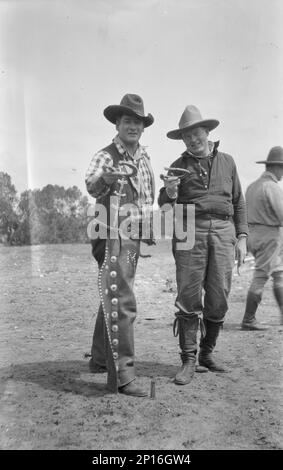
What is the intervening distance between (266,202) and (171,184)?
2.52 metres

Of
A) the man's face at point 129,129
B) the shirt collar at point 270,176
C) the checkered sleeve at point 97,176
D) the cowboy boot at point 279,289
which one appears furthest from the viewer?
the shirt collar at point 270,176

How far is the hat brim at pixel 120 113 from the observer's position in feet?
12.8

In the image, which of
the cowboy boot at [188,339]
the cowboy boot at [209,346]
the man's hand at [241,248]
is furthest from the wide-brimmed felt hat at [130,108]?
the cowboy boot at [209,346]

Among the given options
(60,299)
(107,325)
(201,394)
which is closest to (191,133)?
(107,325)

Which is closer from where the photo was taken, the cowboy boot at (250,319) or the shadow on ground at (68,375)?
the shadow on ground at (68,375)

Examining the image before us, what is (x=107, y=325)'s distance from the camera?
3.77 meters

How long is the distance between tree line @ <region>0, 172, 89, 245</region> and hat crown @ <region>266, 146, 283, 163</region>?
465 cm

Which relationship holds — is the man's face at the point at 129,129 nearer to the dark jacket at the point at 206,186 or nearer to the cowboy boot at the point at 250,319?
the dark jacket at the point at 206,186

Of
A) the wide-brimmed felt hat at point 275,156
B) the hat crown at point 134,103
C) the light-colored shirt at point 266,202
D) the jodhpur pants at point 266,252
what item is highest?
the hat crown at point 134,103

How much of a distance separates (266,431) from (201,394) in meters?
0.69

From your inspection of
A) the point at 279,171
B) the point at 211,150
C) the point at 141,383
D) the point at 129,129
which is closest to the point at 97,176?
the point at 129,129

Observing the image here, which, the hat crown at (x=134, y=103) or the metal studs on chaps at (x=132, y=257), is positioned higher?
the hat crown at (x=134, y=103)

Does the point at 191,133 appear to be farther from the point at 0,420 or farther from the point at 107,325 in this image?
the point at 0,420

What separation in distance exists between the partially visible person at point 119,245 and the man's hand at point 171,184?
195 millimetres
